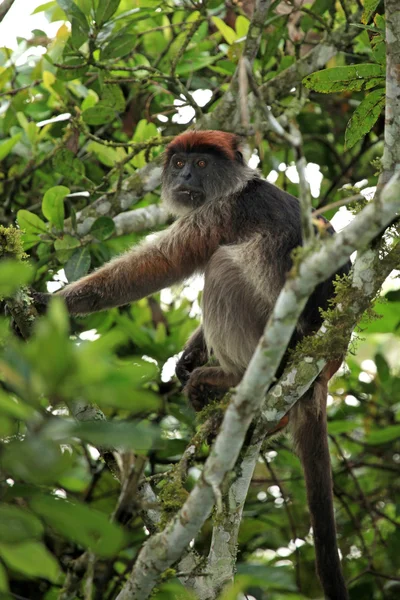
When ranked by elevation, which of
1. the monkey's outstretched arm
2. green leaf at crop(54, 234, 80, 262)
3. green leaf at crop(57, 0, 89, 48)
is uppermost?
green leaf at crop(57, 0, 89, 48)

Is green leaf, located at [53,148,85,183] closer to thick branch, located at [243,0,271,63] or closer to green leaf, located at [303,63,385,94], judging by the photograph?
thick branch, located at [243,0,271,63]

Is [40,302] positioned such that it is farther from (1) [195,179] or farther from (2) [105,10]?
(2) [105,10]

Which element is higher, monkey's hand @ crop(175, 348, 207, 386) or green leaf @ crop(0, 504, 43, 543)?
monkey's hand @ crop(175, 348, 207, 386)

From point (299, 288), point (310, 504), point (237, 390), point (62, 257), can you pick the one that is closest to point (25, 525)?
point (237, 390)

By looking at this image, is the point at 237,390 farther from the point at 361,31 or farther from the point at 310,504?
the point at 361,31

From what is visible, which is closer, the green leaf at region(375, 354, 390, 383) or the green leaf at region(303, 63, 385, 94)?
the green leaf at region(303, 63, 385, 94)

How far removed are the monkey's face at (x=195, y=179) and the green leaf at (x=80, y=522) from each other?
11.2 feet

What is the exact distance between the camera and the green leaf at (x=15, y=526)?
5.62 ft

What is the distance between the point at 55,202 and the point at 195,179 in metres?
1.08

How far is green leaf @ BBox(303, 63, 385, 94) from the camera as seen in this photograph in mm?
3479

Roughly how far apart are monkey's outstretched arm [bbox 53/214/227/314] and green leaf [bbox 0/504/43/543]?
2682mm

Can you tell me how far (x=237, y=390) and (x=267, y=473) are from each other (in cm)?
353

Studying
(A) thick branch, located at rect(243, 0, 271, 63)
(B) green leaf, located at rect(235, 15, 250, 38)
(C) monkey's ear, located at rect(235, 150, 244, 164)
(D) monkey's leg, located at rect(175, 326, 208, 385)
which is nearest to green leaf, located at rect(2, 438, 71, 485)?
(D) monkey's leg, located at rect(175, 326, 208, 385)

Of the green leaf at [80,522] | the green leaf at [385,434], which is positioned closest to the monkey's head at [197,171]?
the green leaf at [385,434]
